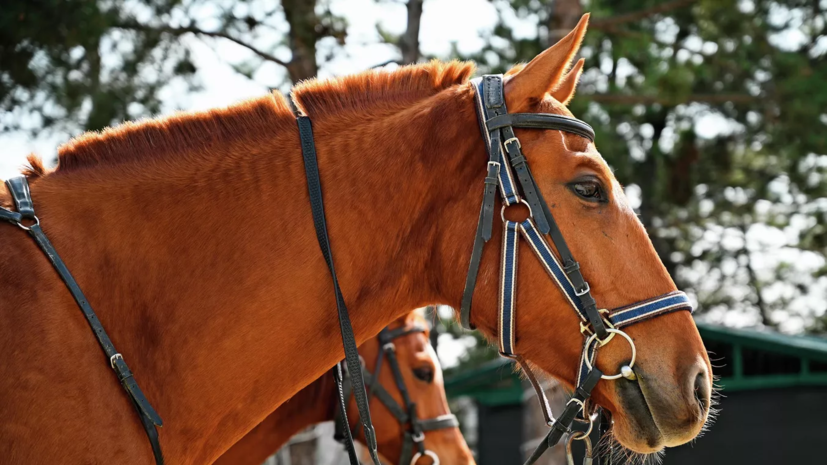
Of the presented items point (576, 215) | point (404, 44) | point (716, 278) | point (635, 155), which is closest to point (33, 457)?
point (576, 215)

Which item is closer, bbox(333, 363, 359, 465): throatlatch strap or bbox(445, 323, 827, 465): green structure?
bbox(333, 363, 359, 465): throatlatch strap

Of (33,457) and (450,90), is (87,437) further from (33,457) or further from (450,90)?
(450,90)

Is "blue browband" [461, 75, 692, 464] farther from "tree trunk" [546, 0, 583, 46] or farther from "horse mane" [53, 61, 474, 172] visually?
"tree trunk" [546, 0, 583, 46]

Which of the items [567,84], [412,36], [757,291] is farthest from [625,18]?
[757,291]

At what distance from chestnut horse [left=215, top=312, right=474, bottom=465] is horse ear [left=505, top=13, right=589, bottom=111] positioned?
2.76 meters

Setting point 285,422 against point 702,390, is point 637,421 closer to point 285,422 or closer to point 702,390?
point 702,390

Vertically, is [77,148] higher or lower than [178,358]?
higher

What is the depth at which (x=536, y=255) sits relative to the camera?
2.33 m

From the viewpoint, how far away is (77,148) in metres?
2.35

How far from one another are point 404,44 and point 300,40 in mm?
1114

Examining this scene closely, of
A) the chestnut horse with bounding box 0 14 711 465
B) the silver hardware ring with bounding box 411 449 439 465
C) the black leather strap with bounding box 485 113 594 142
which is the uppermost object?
the black leather strap with bounding box 485 113 594 142

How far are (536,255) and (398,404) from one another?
281cm

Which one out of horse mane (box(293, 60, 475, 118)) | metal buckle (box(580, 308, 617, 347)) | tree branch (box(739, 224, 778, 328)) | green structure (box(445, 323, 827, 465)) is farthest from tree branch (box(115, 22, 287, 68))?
tree branch (box(739, 224, 778, 328))

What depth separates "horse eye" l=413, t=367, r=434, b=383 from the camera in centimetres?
495
